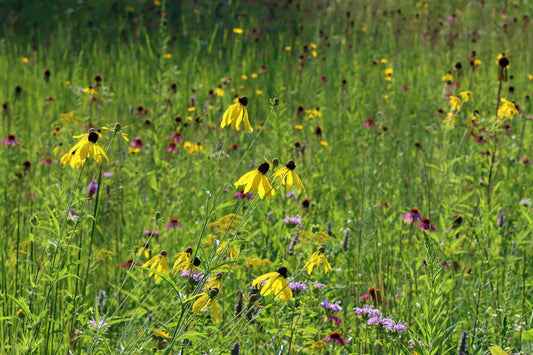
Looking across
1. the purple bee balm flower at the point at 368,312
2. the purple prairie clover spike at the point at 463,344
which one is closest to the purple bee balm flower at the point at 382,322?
the purple bee balm flower at the point at 368,312

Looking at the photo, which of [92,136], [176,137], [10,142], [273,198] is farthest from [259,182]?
[10,142]

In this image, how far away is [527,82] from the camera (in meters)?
4.87

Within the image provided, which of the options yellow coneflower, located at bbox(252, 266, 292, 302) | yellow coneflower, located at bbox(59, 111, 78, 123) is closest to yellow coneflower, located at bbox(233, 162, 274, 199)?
yellow coneflower, located at bbox(252, 266, 292, 302)

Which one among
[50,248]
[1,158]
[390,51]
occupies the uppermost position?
[390,51]

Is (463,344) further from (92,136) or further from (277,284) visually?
(92,136)

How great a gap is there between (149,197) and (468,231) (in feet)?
5.37

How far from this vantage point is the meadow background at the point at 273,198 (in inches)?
54.6

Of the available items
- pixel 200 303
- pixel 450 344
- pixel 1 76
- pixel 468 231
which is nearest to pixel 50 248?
pixel 200 303

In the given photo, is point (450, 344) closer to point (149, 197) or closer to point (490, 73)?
point (149, 197)

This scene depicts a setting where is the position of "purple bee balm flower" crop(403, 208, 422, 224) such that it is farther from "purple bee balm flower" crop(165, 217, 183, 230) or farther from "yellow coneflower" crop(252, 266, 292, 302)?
"yellow coneflower" crop(252, 266, 292, 302)

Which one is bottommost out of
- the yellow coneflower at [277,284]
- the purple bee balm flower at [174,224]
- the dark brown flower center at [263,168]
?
the purple bee balm flower at [174,224]

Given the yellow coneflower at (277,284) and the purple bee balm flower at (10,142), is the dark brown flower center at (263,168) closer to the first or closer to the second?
the yellow coneflower at (277,284)

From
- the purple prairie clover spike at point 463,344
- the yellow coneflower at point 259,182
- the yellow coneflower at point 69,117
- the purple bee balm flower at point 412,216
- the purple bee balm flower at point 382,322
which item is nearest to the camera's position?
the yellow coneflower at point 259,182

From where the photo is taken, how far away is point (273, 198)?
242cm
